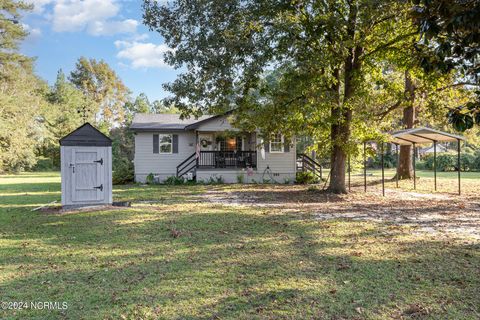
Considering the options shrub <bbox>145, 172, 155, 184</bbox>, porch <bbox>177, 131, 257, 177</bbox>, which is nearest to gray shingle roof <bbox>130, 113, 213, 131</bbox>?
porch <bbox>177, 131, 257, 177</bbox>

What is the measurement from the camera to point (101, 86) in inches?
1877

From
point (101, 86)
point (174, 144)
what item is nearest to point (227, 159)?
point (174, 144)

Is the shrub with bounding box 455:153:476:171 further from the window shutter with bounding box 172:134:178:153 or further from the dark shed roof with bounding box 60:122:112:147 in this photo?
the dark shed roof with bounding box 60:122:112:147

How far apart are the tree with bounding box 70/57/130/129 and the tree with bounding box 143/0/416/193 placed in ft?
125

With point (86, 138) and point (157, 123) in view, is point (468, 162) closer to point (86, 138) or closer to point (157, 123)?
point (157, 123)

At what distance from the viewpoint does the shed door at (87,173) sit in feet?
30.5

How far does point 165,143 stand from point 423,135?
43.2 feet

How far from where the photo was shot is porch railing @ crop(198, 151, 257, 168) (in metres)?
19.2

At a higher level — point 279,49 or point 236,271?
point 279,49

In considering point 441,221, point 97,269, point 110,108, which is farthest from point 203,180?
point 110,108

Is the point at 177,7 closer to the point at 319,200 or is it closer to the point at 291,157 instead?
the point at 319,200

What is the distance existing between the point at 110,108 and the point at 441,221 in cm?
4636

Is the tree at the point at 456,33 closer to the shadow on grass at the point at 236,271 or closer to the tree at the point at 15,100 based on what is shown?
the shadow on grass at the point at 236,271

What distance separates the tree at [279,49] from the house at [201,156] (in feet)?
21.1
